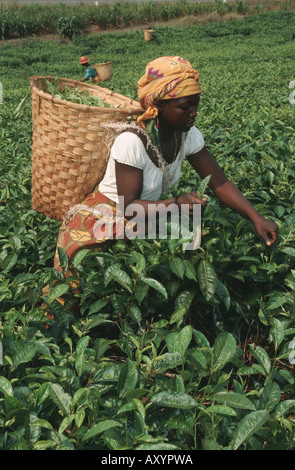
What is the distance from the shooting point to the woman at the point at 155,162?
1857 mm

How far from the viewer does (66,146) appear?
2096mm

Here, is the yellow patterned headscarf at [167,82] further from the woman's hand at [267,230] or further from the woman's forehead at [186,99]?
the woman's hand at [267,230]

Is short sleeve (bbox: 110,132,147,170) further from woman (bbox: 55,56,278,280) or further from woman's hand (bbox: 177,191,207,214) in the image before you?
woman's hand (bbox: 177,191,207,214)

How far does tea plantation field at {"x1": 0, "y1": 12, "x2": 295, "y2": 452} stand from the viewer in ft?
4.00

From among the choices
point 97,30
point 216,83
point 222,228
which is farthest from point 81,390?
point 97,30

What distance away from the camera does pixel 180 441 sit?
126cm

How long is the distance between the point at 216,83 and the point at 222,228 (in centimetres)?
501

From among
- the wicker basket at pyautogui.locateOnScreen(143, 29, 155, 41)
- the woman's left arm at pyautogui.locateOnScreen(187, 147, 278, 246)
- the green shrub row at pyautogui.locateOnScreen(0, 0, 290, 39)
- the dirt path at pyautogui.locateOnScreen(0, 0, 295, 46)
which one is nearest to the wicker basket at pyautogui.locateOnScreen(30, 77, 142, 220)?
the woman's left arm at pyautogui.locateOnScreen(187, 147, 278, 246)

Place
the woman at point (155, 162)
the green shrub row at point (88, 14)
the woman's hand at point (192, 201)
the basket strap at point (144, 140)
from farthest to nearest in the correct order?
the green shrub row at point (88, 14)
the basket strap at point (144, 140)
the woman at point (155, 162)
the woman's hand at point (192, 201)

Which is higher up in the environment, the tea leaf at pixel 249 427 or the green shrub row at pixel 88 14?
the tea leaf at pixel 249 427

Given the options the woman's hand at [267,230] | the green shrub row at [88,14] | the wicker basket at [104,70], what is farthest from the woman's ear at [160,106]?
the green shrub row at [88,14]

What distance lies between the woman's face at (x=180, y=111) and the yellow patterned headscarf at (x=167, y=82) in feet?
0.09

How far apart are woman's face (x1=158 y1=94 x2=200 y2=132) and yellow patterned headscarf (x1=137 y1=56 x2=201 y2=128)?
3 centimetres
